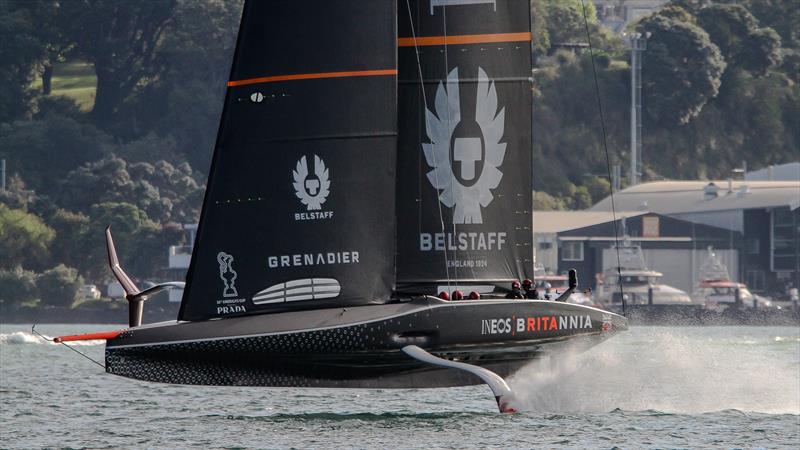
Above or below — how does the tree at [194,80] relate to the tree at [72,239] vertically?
above

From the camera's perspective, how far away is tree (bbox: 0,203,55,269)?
307 ft

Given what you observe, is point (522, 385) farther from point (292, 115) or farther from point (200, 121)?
point (200, 121)

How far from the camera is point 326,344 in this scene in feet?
72.4

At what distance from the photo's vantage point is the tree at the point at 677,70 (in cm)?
A: 11500

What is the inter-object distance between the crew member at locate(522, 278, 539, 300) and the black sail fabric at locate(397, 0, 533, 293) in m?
0.31

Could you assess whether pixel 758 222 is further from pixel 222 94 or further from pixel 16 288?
pixel 16 288

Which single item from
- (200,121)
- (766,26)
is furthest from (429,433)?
(766,26)

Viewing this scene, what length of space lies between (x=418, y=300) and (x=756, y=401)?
6.41 meters

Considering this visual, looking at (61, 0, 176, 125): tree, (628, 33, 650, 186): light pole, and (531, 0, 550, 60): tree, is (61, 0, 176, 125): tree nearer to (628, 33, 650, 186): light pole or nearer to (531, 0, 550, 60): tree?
(531, 0, 550, 60): tree

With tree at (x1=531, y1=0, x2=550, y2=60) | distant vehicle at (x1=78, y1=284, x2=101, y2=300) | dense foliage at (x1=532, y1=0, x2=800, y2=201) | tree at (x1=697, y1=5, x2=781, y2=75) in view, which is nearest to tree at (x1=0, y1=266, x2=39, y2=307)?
distant vehicle at (x1=78, y1=284, x2=101, y2=300)

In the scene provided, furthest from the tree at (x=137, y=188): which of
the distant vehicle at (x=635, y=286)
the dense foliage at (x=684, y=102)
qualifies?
the distant vehicle at (x=635, y=286)

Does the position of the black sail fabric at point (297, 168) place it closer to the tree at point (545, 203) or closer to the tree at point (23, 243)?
the tree at point (23, 243)

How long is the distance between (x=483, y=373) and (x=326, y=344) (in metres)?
2.12

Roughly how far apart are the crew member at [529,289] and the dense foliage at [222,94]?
78.7 metres
